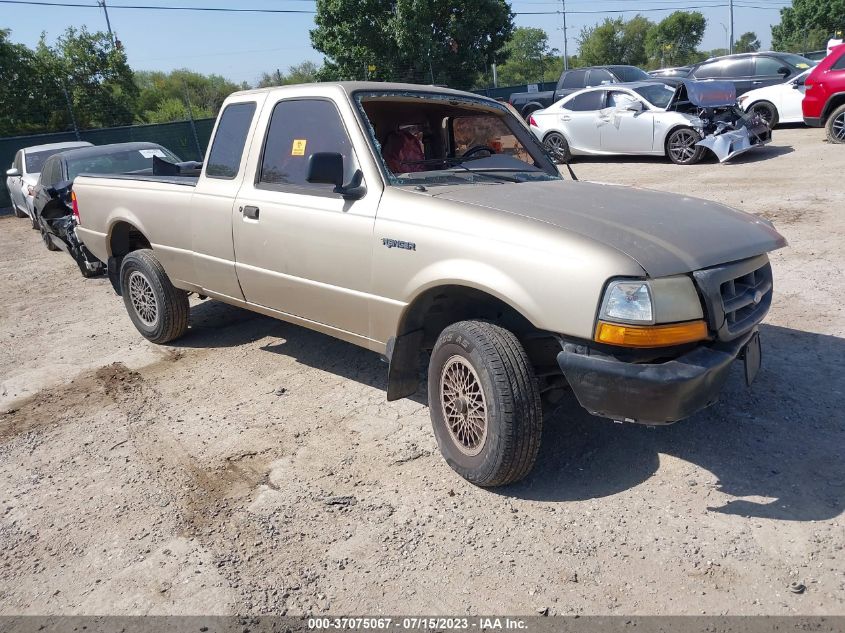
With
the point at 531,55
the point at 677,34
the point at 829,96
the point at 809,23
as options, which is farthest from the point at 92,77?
the point at 531,55

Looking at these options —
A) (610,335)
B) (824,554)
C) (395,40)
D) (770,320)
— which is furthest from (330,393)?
(395,40)

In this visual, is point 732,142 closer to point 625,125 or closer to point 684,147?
point 684,147

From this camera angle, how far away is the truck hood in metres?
2.91

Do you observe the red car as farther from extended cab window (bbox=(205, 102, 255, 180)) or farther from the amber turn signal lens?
the amber turn signal lens

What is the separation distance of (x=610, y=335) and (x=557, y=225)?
0.57 m

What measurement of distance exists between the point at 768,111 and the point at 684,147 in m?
3.87

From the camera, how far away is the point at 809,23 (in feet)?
183

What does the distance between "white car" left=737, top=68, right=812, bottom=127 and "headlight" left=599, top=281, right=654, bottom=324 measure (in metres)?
14.4

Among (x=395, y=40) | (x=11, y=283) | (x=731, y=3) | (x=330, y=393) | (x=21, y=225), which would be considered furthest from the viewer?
(x=731, y=3)

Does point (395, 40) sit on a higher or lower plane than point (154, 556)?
higher

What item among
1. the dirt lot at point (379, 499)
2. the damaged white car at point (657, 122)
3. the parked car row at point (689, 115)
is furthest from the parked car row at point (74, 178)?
the damaged white car at point (657, 122)

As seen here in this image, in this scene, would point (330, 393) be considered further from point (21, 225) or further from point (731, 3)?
point (731, 3)

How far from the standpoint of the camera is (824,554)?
108 inches

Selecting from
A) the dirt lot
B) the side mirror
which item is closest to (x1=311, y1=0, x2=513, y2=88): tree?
the dirt lot
